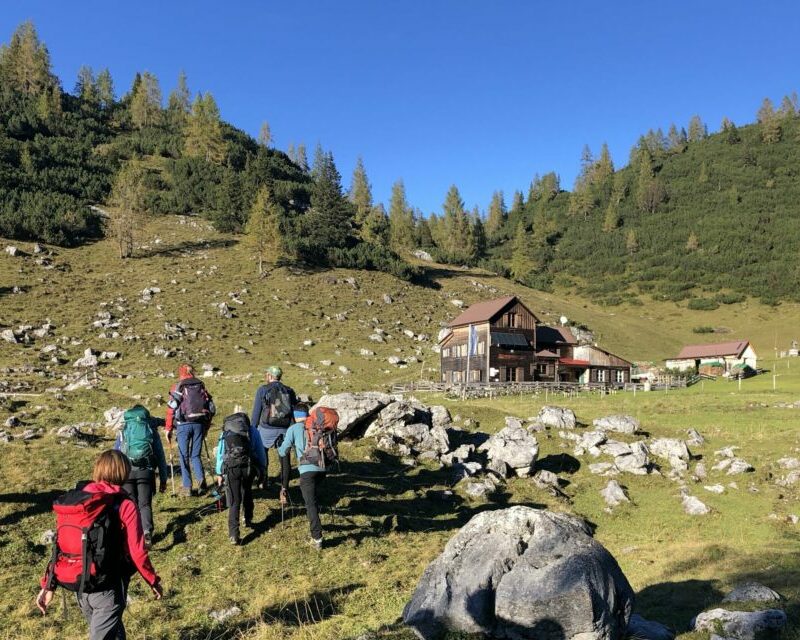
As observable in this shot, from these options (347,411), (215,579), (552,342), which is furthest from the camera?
(552,342)

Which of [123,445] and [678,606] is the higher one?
[123,445]

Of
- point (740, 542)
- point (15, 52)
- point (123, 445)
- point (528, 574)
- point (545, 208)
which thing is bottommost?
point (740, 542)

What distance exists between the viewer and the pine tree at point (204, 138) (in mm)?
98312

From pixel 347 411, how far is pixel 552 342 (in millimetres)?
41061

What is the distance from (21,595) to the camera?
27.2ft

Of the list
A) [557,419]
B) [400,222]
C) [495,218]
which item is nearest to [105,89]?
[400,222]

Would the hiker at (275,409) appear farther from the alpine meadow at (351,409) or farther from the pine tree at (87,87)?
the pine tree at (87,87)

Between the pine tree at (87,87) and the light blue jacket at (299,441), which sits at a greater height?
the pine tree at (87,87)

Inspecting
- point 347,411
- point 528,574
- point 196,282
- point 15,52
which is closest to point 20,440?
point 347,411

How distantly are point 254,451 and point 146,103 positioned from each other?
13210 centimetres

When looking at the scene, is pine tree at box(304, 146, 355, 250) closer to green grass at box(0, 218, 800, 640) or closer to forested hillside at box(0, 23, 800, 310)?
forested hillside at box(0, 23, 800, 310)

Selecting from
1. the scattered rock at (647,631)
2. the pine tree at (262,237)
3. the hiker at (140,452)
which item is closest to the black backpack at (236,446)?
the hiker at (140,452)

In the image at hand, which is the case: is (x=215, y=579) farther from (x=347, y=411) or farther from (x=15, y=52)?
(x=15, y=52)

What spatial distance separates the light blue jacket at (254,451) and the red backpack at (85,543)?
16.2 ft
